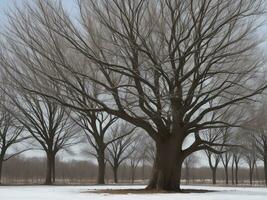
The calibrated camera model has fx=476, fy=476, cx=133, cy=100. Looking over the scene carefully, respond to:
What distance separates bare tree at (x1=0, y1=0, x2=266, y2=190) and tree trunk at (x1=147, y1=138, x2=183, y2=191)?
0.05 metres

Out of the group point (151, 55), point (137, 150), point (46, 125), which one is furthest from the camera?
point (137, 150)

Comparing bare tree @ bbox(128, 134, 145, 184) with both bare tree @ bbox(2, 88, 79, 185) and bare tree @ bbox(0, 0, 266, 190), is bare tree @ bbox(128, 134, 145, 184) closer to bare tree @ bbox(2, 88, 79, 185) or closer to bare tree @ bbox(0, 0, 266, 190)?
bare tree @ bbox(2, 88, 79, 185)

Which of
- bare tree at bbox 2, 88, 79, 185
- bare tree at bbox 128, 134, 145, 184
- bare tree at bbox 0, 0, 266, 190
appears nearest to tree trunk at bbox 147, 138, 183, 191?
bare tree at bbox 0, 0, 266, 190

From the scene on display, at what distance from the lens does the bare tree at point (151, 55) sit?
2030 cm

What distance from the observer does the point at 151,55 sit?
2014 centimetres

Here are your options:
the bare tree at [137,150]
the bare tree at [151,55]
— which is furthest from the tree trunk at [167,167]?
the bare tree at [137,150]

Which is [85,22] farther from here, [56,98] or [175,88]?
[175,88]

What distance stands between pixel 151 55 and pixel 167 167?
5.57m

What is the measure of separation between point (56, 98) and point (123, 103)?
342 cm

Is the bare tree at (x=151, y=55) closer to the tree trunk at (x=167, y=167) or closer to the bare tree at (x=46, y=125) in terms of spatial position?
the tree trunk at (x=167, y=167)

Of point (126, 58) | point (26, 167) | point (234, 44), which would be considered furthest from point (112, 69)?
point (26, 167)

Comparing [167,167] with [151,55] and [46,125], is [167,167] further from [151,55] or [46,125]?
[46,125]

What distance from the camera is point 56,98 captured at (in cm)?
2145

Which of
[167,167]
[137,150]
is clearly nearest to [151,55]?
[167,167]
